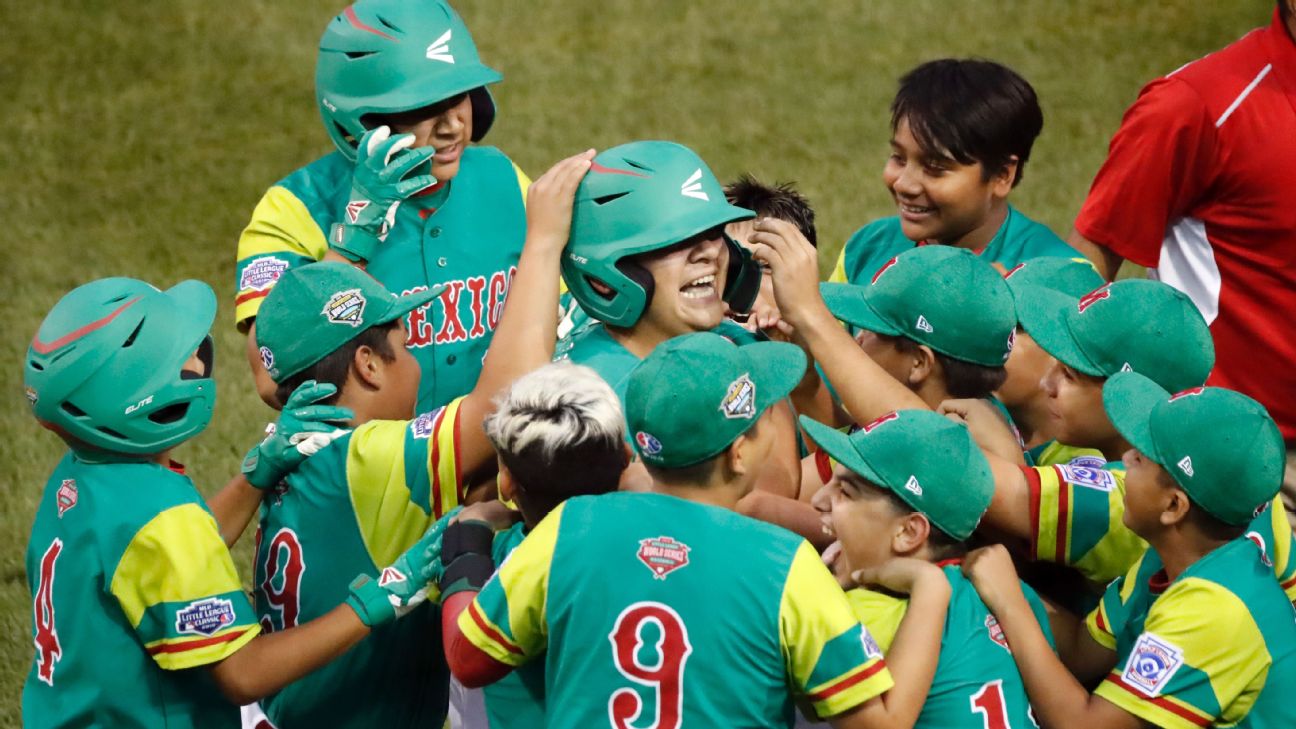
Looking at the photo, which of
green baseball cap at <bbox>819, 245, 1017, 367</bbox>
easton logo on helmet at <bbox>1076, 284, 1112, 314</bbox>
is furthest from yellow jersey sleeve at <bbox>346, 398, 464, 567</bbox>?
easton logo on helmet at <bbox>1076, 284, 1112, 314</bbox>

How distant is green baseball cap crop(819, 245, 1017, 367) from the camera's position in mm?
4848

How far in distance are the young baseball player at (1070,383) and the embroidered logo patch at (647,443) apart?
2.79ft

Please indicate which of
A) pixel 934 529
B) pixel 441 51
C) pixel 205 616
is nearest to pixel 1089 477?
pixel 934 529

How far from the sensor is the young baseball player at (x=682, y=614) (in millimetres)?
4027

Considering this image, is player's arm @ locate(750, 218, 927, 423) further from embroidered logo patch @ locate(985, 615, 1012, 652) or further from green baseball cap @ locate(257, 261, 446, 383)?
green baseball cap @ locate(257, 261, 446, 383)

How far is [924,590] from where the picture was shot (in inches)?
168

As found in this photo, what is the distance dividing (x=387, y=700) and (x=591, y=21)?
413 inches

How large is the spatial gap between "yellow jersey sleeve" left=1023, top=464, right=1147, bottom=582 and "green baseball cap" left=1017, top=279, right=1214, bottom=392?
0.32 metres

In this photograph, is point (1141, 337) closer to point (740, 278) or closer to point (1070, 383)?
point (1070, 383)

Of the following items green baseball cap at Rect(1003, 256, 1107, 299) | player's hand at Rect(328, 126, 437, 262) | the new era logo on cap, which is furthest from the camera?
player's hand at Rect(328, 126, 437, 262)

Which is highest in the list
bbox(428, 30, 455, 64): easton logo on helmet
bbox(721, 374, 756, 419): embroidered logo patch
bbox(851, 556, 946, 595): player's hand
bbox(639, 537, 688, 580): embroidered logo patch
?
bbox(428, 30, 455, 64): easton logo on helmet

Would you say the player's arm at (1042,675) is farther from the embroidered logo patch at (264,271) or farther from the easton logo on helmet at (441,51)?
the embroidered logo patch at (264,271)

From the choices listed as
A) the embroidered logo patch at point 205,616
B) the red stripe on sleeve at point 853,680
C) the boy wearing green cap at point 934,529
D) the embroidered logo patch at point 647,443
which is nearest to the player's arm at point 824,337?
the boy wearing green cap at point 934,529

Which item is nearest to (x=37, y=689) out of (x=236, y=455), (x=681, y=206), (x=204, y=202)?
(x=681, y=206)
